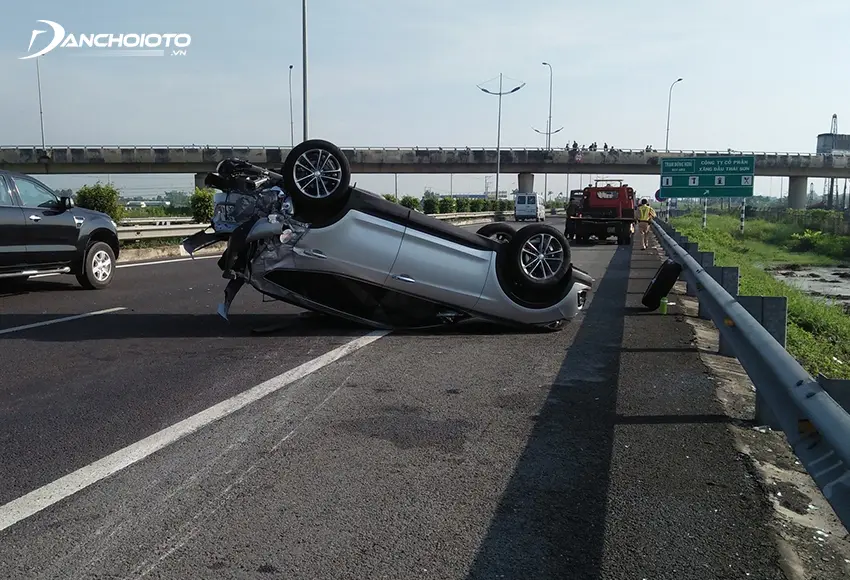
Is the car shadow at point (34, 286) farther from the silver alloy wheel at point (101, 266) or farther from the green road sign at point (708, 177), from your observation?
the green road sign at point (708, 177)

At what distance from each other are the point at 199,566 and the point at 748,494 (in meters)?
2.69

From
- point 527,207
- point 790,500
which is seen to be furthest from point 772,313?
point 527,207

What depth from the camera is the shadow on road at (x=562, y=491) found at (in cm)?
332

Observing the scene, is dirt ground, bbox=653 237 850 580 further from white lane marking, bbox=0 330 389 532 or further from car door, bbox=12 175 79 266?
car door, bbox=12 175 79 266

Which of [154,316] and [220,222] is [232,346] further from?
[154,316]

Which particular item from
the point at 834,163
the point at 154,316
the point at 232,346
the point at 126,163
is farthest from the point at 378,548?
the point at 834,163

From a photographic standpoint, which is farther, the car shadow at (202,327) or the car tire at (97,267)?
the car tire at (97,267)

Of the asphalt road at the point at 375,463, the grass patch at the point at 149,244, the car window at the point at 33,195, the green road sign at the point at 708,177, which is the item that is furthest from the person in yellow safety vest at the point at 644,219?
the car window at the point at 33,195

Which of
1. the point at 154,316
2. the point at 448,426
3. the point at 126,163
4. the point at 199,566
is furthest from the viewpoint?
the point at 126,163

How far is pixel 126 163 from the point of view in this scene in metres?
57.7

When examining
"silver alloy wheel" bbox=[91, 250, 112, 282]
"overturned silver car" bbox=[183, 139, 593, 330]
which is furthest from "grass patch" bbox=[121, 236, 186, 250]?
"overturned silver car" bbox=[183, 139, 593, 330]

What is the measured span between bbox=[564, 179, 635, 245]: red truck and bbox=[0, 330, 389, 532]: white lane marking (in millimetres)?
23618

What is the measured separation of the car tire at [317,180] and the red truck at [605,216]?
879 inches

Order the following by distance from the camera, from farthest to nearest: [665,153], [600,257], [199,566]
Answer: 1. [665,153]
2. [600,257]
3. [199,566]
